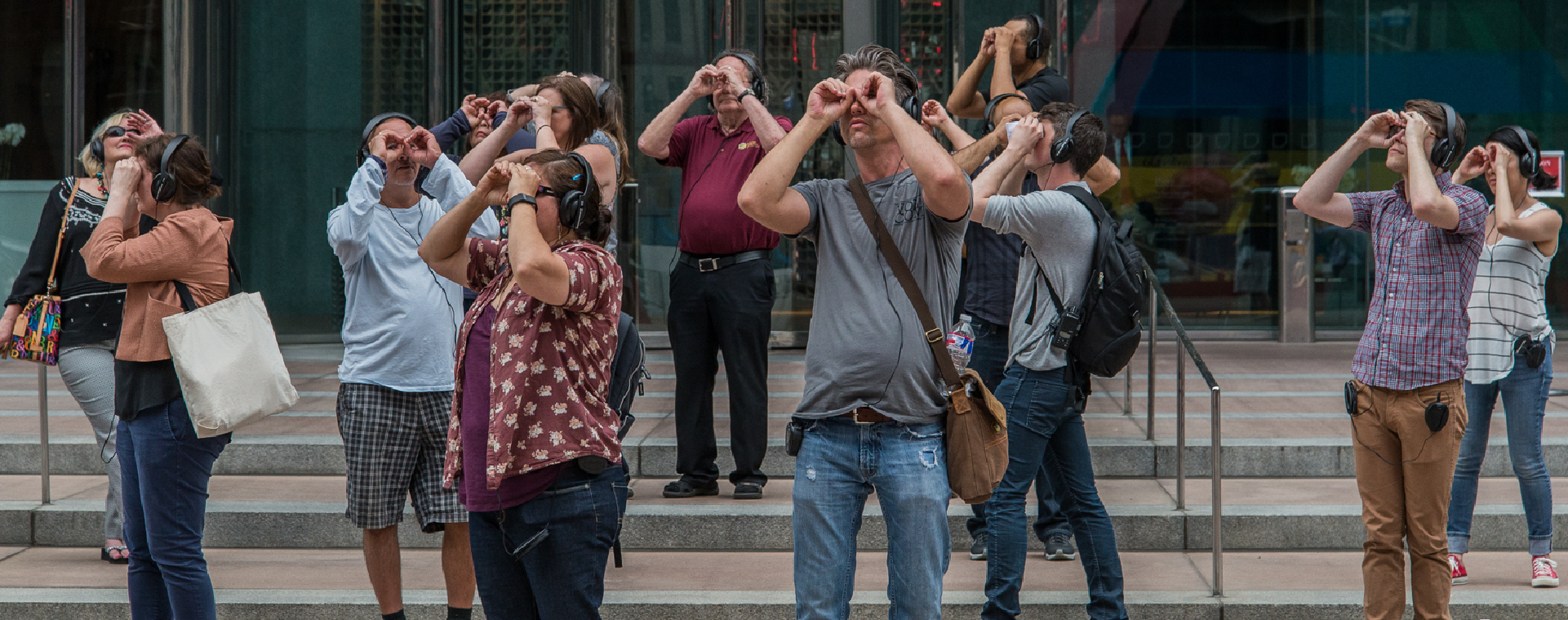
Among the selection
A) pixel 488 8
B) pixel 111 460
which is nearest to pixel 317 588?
pixel 111 460

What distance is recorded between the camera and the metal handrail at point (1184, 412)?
4.98 meters

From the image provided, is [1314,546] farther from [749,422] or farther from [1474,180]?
[1474,180]

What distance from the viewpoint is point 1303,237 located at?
1091 centimetres

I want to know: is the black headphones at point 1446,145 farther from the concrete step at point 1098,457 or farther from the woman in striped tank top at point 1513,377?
the concrete step at point 1098,457

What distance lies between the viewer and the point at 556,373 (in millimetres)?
3258

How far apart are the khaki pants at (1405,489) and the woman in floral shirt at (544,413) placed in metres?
2.56

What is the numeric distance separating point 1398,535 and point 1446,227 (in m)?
1.04

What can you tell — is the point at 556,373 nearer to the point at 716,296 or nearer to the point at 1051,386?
the point at 1051,386

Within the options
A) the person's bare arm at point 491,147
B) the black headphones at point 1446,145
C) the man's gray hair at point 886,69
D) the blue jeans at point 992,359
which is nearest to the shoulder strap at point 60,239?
the person's bare arm at point 491,147

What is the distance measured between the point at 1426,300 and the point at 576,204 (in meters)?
2.80

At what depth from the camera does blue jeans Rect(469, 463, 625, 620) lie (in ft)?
10.6

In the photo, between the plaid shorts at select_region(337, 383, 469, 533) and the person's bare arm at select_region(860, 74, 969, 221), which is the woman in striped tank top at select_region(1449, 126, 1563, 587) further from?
the plaid shorts at select_region(337, 383, 469, 533)

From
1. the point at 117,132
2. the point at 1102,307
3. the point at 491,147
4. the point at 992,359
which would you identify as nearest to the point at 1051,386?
the point at 1102,307

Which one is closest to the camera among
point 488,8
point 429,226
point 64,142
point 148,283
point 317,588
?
point 148,283
